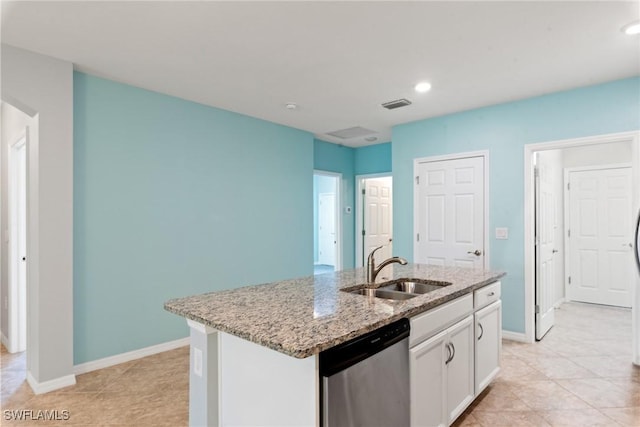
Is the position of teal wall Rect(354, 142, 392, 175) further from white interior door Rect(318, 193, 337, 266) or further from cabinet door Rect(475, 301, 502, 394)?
cabinet door Rect(475, 301, 502, 394)

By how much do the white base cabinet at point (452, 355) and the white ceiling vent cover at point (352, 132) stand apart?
9.89 ft

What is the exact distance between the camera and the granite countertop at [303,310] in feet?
4.24

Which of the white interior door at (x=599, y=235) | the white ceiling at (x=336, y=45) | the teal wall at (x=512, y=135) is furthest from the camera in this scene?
the white interior door at (x=599, y=235)

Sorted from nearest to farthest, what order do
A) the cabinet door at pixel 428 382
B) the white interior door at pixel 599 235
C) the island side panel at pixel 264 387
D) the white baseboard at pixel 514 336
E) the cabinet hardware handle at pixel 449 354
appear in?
the island side panel at pixel 264 387 → the cabinet door at pixel 428 382 → the cabinet hardware handle at pixel 449 354 → the white baseboard at pixel 514 336 → the white interior door at pixel 599 235

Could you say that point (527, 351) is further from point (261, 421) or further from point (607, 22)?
point (261, 421)

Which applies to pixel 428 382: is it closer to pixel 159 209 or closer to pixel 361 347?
pixel 361 347

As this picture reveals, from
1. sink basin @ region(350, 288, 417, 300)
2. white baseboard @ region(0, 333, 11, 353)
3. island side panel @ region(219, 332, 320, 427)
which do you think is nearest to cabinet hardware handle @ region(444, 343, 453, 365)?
Result: sink basin @ region(350, 288, 417, 300)

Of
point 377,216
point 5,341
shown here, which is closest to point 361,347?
point 5,341

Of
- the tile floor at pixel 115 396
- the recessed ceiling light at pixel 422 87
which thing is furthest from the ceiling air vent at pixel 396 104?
the tile floor at pixel 115 396

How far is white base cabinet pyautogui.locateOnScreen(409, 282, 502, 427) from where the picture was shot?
1785 millimetres

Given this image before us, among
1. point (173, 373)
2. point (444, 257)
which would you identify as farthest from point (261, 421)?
point (444, 257)

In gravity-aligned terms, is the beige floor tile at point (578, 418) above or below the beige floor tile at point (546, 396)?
above

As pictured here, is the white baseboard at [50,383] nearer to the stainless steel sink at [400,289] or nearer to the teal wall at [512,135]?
the stainless steel sink at [400,289]

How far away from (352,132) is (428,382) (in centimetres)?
390
